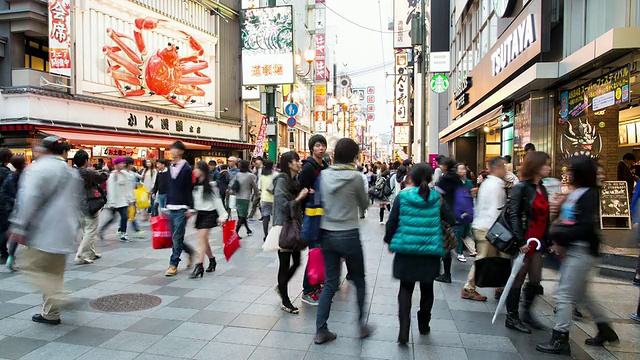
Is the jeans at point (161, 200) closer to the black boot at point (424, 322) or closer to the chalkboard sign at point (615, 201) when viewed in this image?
the black boot at point (424, 322)

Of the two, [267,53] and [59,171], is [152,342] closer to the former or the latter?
[59,171]

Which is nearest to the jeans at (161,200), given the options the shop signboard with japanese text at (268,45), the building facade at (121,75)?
the building facade at (121,75)

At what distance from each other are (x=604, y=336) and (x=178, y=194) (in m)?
5.56

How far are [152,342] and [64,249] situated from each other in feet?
4.41

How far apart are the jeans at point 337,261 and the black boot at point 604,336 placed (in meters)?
2.31

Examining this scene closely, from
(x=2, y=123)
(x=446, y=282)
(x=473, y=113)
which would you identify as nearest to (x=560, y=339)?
(x=446, y=282)

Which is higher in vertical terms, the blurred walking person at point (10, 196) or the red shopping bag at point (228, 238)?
the blurred walking person at point (10, 196)

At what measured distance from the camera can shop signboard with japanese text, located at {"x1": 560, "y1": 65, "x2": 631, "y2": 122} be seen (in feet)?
22.6

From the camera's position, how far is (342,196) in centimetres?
414

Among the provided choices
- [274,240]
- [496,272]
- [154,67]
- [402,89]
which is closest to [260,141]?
[154,67]

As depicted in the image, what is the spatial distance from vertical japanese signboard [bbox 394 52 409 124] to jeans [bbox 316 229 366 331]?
1360 inches

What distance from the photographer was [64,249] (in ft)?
14.5

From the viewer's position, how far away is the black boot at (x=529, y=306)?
4.68 metres

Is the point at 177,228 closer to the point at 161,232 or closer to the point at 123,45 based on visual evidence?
the point at 161,232
